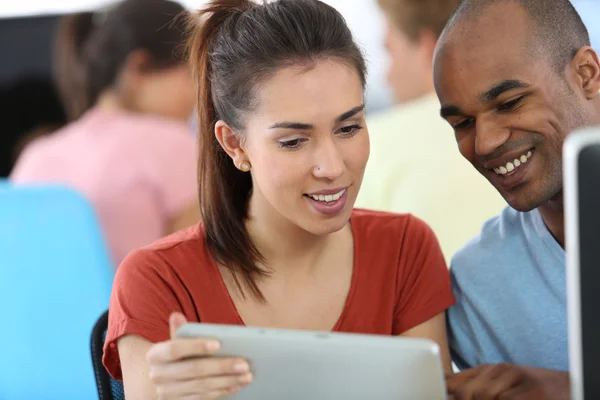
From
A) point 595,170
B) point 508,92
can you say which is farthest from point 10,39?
point 595,170

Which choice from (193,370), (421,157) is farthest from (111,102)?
(193,370)

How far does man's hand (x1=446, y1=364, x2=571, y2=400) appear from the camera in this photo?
1.09 m

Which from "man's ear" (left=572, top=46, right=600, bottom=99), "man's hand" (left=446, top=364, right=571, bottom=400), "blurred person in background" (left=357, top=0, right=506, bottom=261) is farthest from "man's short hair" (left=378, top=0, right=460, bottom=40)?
"man's hand" (left=446, top=364, right=571, bottom=400)

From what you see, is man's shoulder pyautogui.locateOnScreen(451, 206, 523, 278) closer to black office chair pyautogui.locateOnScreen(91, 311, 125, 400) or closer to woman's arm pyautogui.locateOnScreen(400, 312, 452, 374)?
woman's arm pyautogui.locateOnScreen(400, 312, 452, 374)

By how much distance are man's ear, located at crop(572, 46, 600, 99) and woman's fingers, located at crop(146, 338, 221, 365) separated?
664 millimetres

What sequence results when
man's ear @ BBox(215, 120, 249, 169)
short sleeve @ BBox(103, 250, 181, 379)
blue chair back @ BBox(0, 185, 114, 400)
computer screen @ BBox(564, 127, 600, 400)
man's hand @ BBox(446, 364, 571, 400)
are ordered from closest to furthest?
computer screen @ BBox(564, 127, 600, 400)
man's hand @ BBox(446, 364, 571, 400)
short sleeve @ BBox(103, 250, 181, 379)
man's ear @ BBox(215, 120, 249, 169)
blue chair back @ BBox(0, 185, 114, 400)

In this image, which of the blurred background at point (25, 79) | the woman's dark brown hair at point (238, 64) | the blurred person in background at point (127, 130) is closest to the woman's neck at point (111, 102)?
the blurred person in background at point (127, 130)

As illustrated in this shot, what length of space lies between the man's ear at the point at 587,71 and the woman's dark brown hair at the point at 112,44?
4.30 ft

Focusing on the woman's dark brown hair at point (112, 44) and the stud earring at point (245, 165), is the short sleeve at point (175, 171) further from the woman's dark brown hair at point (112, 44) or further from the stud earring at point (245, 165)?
the stud earring at point (245, 165)

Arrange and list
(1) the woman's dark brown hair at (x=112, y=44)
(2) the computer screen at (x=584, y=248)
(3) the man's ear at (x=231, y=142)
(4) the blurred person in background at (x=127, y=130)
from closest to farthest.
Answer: (2) the computer screen at (x=584, y=248)
(3) the man's ear at (x=231, y=142)
(4) the blurred person in background at (x=127, y=130)
(1) the woman's dark brown hair at (x=112, y=44)

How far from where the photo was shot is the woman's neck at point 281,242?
1343 millimetres

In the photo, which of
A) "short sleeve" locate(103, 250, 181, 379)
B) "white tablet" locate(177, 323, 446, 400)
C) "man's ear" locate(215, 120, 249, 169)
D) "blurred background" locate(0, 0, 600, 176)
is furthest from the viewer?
"blurred background" locate(0, 0, 600, 176)

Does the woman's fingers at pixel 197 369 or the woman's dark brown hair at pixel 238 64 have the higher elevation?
the woman's dark brown hair at pixel 238 64

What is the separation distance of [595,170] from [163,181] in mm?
1704
